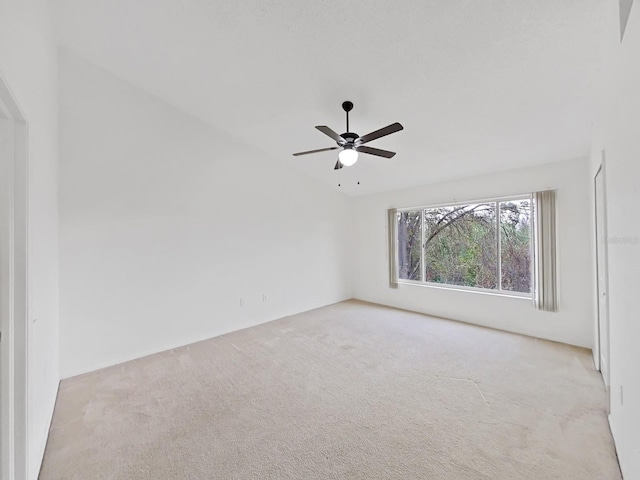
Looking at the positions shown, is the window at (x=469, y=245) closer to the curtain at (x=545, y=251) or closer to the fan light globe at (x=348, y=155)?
the curtain at (x=545, y=251)

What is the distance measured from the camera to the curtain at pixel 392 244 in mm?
5438

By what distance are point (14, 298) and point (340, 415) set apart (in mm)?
2172

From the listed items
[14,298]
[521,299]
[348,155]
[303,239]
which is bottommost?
[521,299]

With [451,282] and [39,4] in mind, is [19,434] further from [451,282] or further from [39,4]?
[451,282]

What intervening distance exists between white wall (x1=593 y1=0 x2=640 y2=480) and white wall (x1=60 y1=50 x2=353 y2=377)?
13.0 ft

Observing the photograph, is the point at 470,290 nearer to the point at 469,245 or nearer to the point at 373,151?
the point at 469,245

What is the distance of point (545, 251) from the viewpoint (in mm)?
3643

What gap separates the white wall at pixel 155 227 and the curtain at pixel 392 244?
1912mm

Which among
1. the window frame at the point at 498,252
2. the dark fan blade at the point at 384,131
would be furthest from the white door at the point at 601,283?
the dark fan blade at the point at 384,131

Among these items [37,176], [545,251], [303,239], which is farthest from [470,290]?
[37,176]

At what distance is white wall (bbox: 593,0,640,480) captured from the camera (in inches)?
52.1

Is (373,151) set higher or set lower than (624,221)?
higher

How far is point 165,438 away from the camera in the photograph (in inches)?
77.5

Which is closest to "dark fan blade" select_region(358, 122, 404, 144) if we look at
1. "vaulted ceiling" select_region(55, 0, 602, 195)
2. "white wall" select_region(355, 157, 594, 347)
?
"vaulted ceiling" select_region(55, 0, 602, 195)
